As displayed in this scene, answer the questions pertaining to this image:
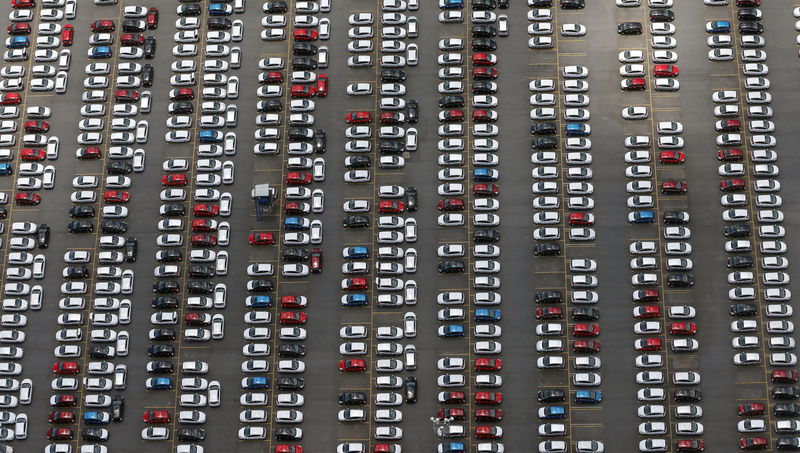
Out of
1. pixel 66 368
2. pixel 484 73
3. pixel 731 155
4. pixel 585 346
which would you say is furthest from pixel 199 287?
pixel 731 155

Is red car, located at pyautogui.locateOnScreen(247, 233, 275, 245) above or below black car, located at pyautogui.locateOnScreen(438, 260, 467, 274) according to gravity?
above

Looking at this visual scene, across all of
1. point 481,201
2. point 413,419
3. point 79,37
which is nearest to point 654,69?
point 481,201

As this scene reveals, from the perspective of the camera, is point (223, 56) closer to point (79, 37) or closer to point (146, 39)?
point (146, 39)

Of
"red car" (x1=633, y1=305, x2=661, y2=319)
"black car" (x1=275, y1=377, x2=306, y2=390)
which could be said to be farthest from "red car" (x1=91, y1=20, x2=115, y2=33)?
"red car" (x1=633, y1=305, x2=661, y2=319)

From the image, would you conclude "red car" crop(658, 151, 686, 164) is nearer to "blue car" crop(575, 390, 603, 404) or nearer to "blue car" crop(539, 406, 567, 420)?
"blue car" crop(575, 390, 603, 404)

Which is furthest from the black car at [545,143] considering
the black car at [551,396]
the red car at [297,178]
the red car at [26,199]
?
the red car at [26,199]
